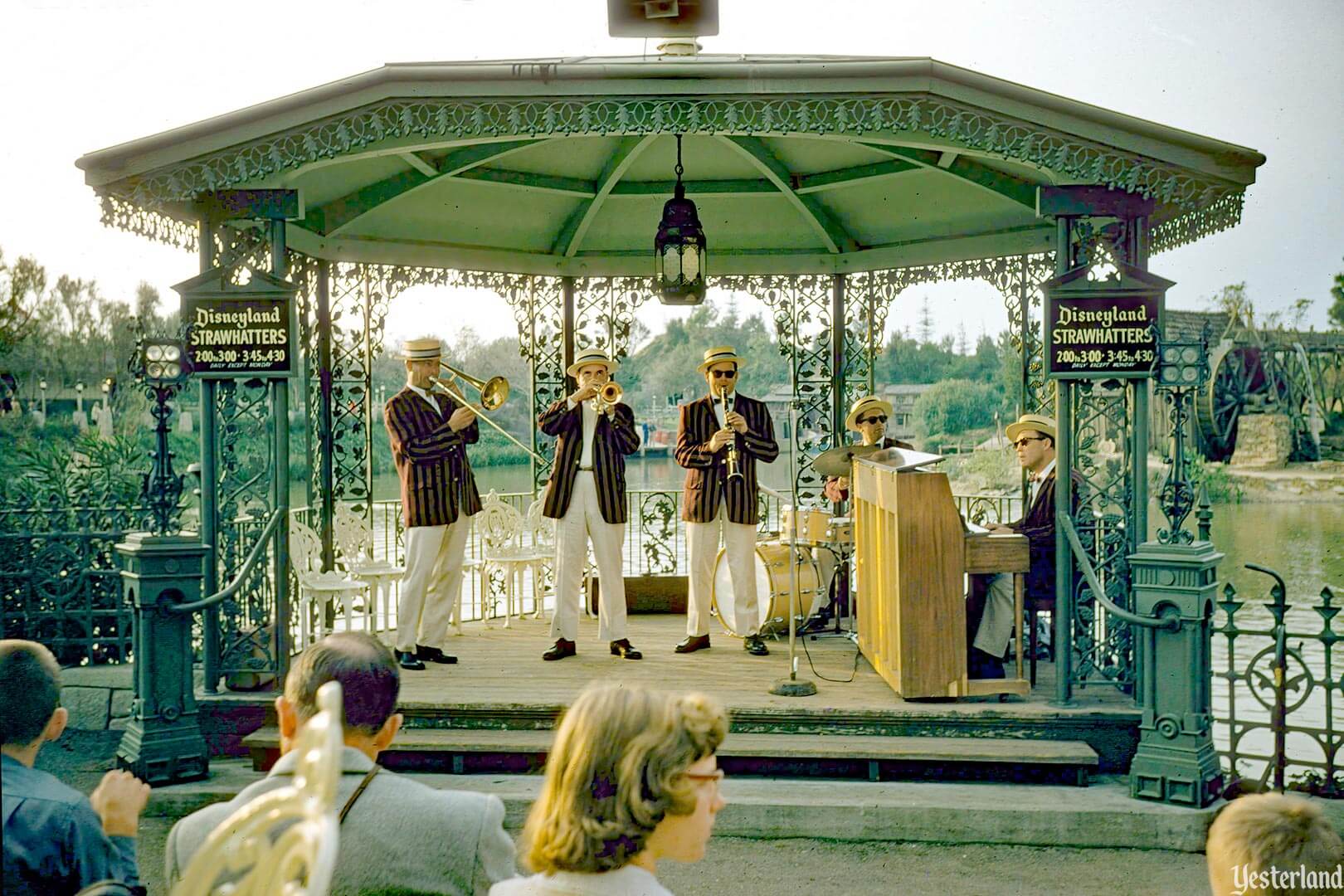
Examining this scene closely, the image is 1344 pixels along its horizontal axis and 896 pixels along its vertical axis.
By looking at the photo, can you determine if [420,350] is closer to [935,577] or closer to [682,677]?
[682,677]

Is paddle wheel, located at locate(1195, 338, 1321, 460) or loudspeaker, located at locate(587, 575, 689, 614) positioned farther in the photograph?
paddle wheel, located at locate(1195, 338, 1321, 460)

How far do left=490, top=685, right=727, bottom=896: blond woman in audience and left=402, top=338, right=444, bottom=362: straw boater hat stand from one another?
5.99 metres

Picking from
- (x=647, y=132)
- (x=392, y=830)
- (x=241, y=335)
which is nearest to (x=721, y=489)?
(x=647, y=132)

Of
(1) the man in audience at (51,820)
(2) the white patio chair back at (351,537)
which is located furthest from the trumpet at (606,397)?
(1) the man in audience at (51,820)

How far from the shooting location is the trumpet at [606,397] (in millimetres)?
7805

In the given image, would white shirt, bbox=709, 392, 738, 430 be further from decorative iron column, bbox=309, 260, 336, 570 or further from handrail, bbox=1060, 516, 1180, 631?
decorative iron column, bbox=309, 260, 336, 570

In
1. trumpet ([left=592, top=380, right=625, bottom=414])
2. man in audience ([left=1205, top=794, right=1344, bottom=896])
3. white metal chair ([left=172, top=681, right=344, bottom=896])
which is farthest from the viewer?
trumpet ([left=592, top=380, right=625, bottom=414])

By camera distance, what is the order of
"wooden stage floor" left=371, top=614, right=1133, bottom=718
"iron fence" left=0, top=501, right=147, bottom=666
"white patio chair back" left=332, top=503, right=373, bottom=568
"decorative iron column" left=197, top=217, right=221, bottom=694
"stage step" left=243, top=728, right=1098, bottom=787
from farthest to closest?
"white patio chair back" left=332, top=503, right=373, bottom=568 < "iron fence" left=0, top=501, right=147, bottom=666 < "decorative iron column" left=197, top=217, right=221, bottom=694 < "wooden stage floor" left=371, top=614, right=1133, bottom=718 < "stage step" left=243, top=728, right=1098, bottom=787

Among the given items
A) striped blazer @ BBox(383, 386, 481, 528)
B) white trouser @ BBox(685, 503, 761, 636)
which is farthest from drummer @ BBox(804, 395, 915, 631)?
striped blazer @ BBox(383, 386, 481, 528)

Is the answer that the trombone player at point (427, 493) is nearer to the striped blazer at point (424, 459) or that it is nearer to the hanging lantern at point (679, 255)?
the striped blazer at point (424, 459)

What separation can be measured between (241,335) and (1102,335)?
4600 mm

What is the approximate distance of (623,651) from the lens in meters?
7.87

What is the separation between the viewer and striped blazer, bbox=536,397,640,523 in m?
7.87

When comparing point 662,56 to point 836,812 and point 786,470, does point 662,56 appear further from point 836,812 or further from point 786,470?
point 786,470
